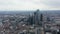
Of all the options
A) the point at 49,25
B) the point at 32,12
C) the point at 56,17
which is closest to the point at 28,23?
the point at 32,12

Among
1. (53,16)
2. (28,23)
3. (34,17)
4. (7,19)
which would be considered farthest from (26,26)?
(53,16)

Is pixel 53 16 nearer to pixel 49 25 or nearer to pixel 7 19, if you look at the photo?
pixel 49 25

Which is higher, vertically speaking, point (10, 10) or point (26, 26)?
point (10, 10)

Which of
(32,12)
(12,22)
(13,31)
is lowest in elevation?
(13,31)

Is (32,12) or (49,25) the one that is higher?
(32,12)

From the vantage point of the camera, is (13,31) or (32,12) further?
(32,12)

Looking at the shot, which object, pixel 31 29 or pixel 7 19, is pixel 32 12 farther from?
pixel 7 19

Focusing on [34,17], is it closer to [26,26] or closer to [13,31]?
[26,26]

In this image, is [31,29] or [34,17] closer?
[31,29]
